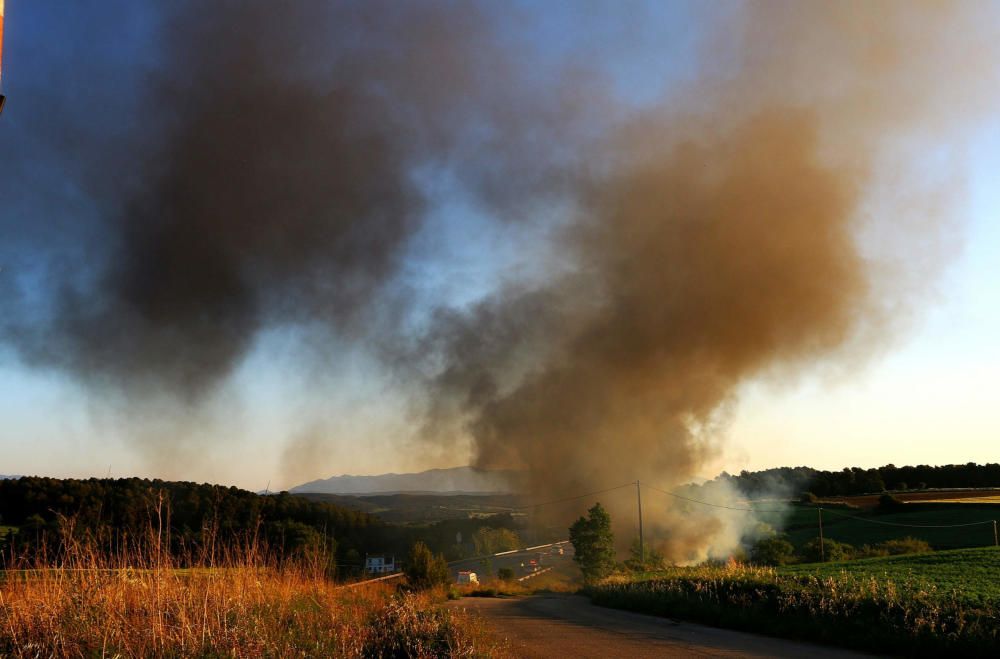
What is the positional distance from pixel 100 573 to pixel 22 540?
3350mm

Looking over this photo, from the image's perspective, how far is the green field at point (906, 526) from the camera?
71.4 meters

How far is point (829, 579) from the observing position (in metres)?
19.0

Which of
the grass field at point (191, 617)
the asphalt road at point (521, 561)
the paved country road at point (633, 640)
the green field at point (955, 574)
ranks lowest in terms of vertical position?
the asphalt road at point (521, 561)

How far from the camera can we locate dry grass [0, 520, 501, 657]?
876 cm

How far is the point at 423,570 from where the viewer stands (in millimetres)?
33531

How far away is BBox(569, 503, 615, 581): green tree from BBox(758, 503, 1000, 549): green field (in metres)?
24.0

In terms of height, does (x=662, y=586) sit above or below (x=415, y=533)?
above

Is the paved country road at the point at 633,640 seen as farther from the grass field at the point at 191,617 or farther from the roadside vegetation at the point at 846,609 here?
the grass field at the point at 191,617

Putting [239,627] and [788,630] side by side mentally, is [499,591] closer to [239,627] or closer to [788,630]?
[788,630]

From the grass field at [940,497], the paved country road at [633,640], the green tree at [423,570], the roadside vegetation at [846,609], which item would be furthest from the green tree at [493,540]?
the paved country road at [633,640]

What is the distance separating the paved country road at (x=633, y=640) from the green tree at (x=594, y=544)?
63.1m

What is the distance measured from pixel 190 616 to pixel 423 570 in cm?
2478

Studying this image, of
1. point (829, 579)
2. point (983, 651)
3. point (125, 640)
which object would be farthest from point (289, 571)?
point (829, 579)

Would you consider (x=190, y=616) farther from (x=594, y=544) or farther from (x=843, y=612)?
(x=594, y=544)
